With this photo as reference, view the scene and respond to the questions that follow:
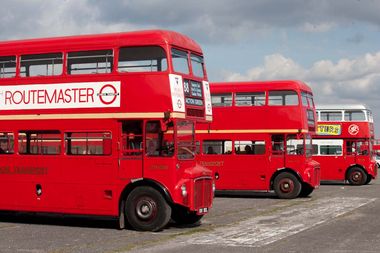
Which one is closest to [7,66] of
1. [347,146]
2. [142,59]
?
[142,59]

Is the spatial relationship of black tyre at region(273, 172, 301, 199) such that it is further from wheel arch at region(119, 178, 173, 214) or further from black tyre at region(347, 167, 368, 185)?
wheel arch at region(119, 178, 173, 214)

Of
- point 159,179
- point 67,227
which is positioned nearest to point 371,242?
point 159,179

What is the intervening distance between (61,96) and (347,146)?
2094 centimetres

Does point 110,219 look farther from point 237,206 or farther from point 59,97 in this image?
point 237,206

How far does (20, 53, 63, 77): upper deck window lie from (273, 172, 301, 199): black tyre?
37.5 feet

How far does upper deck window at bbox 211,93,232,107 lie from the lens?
83.4 feet

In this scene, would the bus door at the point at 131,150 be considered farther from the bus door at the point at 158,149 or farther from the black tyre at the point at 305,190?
the black tyre at the point at 305,190

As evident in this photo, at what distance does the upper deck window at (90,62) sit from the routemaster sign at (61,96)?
0.30 m

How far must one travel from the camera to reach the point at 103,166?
14961mm

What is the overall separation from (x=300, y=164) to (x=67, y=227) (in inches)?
449

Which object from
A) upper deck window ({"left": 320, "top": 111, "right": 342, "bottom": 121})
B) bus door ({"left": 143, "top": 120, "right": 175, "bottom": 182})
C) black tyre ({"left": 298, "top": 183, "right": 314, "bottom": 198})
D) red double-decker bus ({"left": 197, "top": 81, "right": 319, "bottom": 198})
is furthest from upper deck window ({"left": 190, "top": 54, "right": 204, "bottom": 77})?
upper deck window ({"left": 320, "top": 111, "right": 342, "bottom": 121})

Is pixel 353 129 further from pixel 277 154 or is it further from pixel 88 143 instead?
pixel 88 143

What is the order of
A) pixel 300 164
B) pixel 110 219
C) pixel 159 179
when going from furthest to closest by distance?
pixel 300 164 < pixel 110 219 < pixel 159 179

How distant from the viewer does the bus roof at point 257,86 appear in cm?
2481
